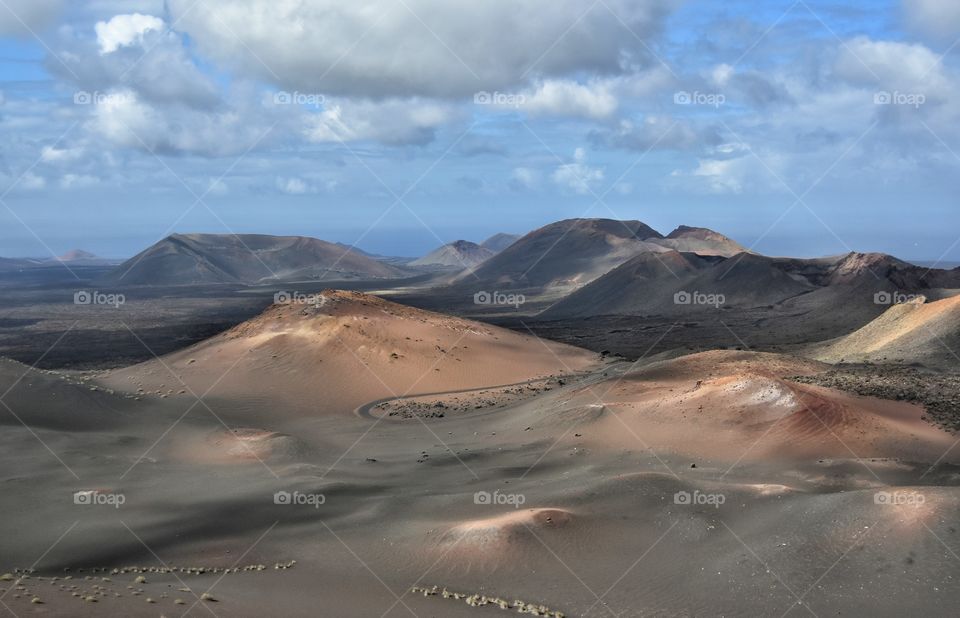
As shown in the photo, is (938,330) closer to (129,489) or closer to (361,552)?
(361,552)

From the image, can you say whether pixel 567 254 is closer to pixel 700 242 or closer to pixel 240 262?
pixel 700 242

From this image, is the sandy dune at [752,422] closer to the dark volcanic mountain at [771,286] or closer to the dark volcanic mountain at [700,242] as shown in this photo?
the dark volcanic mountain at [771,286]

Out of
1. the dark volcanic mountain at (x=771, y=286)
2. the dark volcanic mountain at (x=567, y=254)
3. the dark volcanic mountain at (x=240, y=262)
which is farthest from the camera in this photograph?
the dark volcanic mountain at (x=240, y=262)

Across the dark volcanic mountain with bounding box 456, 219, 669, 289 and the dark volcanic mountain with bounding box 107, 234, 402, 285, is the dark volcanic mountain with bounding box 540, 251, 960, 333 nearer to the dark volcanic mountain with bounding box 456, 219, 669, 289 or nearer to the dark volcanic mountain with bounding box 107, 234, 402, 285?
the dark volcanic mountain with bounding box 456, 219, 669, 289

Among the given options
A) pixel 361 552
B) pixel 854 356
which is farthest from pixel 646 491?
pixel 854 356

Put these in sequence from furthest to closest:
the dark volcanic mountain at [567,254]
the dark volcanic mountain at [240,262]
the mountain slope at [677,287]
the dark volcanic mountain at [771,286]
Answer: the dark volcanic mountain at [240,262] → the dark volcanic mountain at [567,254] → the mountain slope at [677,287] → the dark volcanic mountain at [771,286]

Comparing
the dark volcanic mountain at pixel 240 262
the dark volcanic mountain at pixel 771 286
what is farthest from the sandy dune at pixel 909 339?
the dark volcanic mountain at pixel 240 262
